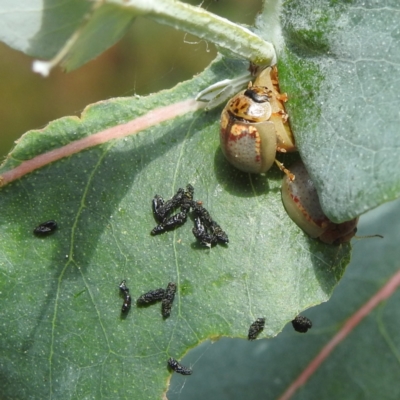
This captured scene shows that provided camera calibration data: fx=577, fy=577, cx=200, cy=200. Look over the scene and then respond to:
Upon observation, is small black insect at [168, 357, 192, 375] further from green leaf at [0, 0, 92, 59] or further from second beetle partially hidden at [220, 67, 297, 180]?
green leaf at [0, 0, 92, 59]

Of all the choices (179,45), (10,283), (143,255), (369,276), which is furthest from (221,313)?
(179,45)

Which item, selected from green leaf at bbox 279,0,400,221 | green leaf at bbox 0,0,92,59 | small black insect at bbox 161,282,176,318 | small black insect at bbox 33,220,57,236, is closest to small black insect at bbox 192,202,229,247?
small black insect at bbox 161,282,176,318

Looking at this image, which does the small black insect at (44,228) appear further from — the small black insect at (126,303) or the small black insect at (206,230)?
the small black insect at (206,230)

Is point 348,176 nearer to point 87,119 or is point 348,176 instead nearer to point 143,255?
point 143,255

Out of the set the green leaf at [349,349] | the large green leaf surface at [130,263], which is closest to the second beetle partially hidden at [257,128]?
the large green leaf surface at [130,263]

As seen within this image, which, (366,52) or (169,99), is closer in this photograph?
(366,52)
